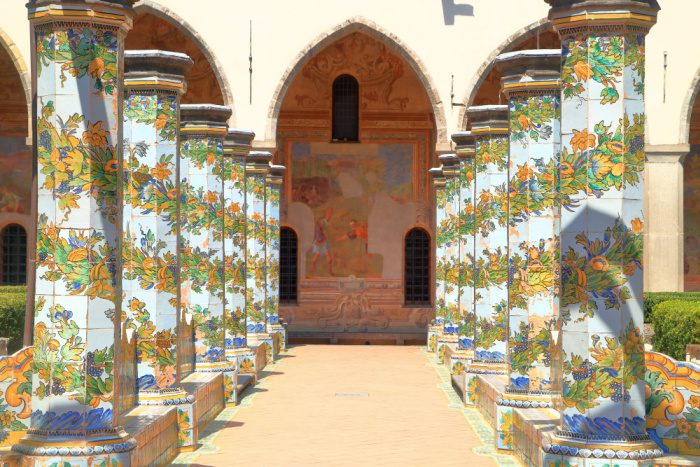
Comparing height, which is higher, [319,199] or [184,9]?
[184,9]

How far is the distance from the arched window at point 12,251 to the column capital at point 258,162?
10479mm

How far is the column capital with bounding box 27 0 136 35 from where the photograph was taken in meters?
7.09

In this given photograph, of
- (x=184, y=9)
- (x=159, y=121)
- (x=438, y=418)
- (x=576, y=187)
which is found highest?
(x=184, y=9)

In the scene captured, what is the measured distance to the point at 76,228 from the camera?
714 cm

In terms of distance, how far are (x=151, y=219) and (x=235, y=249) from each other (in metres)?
6.20

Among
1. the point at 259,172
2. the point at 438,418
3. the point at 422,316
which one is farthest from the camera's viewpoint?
the point at 422,316

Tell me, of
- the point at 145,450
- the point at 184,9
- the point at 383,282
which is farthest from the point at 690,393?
the point at 383,282

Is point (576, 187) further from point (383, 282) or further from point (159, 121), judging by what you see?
point (383, 282)

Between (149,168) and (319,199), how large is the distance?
17963 mm

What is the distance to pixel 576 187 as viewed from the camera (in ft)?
23.7

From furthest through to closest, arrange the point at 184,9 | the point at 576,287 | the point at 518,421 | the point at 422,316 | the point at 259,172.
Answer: the point at 422,316, the point at 184,9, the point at 259,172, the point at 518,421, the point at 576,287

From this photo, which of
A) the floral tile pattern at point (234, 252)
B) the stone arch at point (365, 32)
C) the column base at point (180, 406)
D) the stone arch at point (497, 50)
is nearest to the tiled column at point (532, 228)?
the column base at point (180, 406)

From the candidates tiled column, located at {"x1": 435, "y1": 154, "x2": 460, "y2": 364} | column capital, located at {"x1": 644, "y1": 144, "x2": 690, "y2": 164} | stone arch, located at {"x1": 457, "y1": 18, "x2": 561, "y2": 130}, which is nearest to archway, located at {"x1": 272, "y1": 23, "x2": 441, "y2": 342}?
stone arch, located at {"x1": 457, "y1": 18, "x2": 561, "y2": 130}

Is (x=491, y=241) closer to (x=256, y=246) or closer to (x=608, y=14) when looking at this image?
(x=608, y=14)
